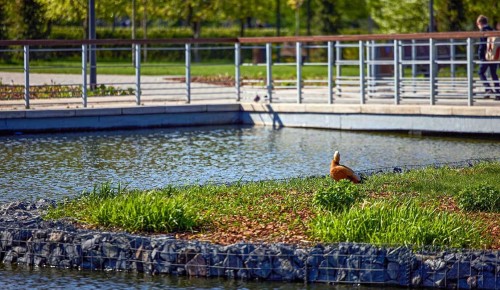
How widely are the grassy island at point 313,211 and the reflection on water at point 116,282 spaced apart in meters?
0.82

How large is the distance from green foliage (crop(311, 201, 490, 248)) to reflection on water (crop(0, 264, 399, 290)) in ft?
2.49

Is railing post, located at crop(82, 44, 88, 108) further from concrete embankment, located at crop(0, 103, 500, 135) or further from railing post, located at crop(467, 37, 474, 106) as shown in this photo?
railing post, located at crop(467, 37, 474, 106)

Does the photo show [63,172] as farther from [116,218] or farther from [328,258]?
[328,258]

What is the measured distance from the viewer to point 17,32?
1845 inches

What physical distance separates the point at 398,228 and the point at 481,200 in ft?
7.26

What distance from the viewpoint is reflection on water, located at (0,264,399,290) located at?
36.5ft

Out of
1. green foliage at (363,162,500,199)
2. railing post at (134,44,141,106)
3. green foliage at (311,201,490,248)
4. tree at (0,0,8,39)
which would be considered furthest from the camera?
tree at (0,0,8,39)

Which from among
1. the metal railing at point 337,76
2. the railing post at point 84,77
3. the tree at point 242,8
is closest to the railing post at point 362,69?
the metal railing at point 337,76

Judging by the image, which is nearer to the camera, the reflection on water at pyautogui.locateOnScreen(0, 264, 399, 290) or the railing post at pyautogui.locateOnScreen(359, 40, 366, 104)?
the reflection on water at pyautogui.locateOnScreen(0, 264, 399, 290)

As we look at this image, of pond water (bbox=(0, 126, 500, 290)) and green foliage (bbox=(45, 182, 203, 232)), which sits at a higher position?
pond water (bbox=(0, 126, 500, 290))

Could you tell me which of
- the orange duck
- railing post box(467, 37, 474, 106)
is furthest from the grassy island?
railing post box(467, 37, 474, 106)


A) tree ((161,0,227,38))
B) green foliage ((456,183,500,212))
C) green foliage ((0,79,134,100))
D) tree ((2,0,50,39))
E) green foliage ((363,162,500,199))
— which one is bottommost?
green foliage ((456,183,500,212))

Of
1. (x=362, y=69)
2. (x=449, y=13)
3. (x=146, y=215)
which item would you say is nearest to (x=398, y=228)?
(x=146, y=215)

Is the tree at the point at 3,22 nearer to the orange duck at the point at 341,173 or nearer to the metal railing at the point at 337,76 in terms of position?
the metal railing at the point at 337,76
